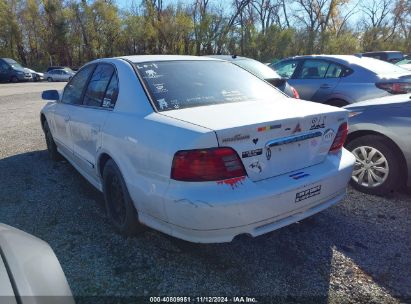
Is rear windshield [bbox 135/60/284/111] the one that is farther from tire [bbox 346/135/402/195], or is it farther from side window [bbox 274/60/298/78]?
side window [bbox 274/60/298/78]

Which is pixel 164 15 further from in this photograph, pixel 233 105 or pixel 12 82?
pixel 233 105

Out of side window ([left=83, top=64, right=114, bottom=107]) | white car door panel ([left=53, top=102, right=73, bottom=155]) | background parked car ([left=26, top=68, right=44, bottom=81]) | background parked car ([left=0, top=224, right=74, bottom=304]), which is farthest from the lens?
background parked car ([left=26, top=68, right=44, bottom=81])

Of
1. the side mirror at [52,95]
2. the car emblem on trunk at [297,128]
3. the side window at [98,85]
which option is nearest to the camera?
the car emblem on trunk at [297,128]

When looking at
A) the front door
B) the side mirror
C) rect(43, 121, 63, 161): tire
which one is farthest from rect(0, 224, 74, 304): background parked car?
rect(43, 121, 63, 161): tire

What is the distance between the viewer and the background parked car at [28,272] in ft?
4.29

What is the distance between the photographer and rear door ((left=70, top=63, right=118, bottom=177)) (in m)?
3.22

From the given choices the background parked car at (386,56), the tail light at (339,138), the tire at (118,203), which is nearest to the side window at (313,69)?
the tail light at (339,138)

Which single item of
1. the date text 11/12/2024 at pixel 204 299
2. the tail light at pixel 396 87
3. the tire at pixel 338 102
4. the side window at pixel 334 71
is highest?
the side window at pixel 334 71

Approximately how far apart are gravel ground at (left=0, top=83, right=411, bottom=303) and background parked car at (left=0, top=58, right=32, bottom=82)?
1143 inches

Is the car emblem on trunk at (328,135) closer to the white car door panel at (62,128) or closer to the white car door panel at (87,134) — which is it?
the white car door panel at (87,134)

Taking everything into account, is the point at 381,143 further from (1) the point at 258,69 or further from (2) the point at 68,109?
(2) the point at 68,109

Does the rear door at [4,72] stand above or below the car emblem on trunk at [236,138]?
below

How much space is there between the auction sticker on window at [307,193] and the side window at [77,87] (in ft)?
8.75

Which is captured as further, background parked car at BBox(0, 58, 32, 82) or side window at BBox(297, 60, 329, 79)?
background parked car at BBox(0, 58, 32, 82)
